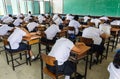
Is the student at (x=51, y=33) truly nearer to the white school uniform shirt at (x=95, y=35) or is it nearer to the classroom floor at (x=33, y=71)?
the classroom floor at (x=33, y=71)

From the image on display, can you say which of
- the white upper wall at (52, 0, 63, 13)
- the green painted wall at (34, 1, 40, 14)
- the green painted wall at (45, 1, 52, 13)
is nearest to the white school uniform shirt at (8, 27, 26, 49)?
the white upper wall at (52, 0, 63, 13)

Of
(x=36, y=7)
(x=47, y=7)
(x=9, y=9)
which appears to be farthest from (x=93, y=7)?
(x=9, y=9)

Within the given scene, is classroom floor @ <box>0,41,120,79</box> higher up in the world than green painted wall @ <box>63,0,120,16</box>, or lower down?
lower down

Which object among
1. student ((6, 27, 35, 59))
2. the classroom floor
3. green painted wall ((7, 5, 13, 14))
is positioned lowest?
the classroom floor

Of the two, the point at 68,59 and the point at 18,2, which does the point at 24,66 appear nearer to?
the point at 68,59

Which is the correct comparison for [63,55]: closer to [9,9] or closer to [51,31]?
[51,31]

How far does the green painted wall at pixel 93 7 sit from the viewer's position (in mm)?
7475

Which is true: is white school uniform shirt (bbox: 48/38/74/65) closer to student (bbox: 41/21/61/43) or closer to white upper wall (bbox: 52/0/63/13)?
student (bbox: 41/21/61/43)

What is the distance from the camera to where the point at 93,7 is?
8.34 metres

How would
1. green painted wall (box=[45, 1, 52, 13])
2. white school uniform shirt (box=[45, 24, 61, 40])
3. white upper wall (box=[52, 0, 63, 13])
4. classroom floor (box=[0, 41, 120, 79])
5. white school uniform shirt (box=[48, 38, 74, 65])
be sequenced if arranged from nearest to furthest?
white school uniform shirt (box=[48, 38, 74, 65]) < classroom floor (box=[0, 41, 120, 79]) < white school uniform shirt (box=[45, 24, 61, 40]) < white upper wall (box=[52, 0, 63, 13]) < green painted wall (box=[45, 1, 52, 13])

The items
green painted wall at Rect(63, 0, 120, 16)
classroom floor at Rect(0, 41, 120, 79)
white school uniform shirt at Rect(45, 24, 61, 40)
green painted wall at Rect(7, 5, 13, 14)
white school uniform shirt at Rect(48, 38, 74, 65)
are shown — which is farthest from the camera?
green painted wall at Rect(7, 5, 13, 14)

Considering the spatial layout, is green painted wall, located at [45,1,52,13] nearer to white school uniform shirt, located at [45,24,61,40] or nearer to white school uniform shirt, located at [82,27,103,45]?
white school uniform shirt, located at [45,24,61,40]

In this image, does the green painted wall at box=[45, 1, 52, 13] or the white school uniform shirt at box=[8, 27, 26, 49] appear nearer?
the white school uniform shirt at box=[8, 27, 26, 49]

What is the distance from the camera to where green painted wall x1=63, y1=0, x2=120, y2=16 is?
7475 millimetres
